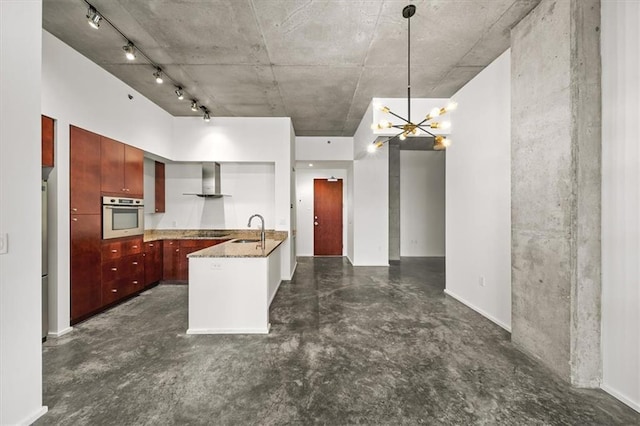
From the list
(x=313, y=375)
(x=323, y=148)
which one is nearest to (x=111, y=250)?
(x=313, y=375)

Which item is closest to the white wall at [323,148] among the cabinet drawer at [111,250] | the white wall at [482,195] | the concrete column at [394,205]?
the concrete column at [394,205]

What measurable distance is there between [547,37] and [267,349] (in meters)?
3.88

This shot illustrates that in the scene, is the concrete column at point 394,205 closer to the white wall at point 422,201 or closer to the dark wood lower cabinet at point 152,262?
the white wall at point 422,201

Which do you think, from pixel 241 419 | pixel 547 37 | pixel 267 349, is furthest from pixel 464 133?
pixel 241 419

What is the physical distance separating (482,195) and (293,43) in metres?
3.03

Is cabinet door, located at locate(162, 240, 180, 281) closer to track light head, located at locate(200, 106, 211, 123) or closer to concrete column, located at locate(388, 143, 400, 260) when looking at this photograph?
track light head, located at locate(200, 106, 211, 123)

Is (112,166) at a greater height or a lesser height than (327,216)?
greater

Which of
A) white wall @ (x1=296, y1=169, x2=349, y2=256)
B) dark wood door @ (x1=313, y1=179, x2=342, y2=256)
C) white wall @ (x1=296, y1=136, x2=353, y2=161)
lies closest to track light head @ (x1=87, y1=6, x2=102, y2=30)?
white wall @ (x1=296, y1=136, x2=353, y2=161)

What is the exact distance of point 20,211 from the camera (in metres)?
1.61

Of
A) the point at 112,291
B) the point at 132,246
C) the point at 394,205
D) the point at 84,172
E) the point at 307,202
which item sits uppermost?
the point at 84,172

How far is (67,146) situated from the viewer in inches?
116

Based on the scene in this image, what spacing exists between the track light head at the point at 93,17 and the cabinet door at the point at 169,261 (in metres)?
3.46

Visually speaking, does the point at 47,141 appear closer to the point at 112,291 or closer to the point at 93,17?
the point at 93,17

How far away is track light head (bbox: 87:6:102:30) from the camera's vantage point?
7.69 feet
